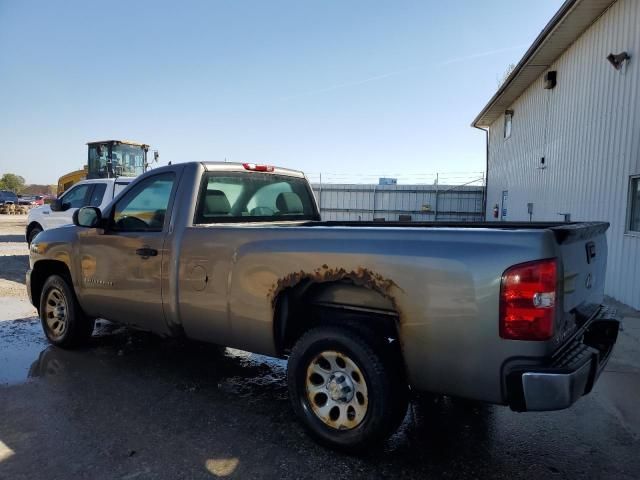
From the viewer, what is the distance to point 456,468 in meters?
2.87

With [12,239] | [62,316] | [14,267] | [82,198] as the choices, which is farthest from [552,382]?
[12,239]

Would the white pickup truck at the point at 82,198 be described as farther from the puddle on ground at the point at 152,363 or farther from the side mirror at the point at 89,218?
the side mirror at the point at 89,218

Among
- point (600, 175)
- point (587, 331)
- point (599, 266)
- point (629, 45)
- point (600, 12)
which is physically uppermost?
point (600, 12)

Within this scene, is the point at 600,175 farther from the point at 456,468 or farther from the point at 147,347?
the point at 147,347

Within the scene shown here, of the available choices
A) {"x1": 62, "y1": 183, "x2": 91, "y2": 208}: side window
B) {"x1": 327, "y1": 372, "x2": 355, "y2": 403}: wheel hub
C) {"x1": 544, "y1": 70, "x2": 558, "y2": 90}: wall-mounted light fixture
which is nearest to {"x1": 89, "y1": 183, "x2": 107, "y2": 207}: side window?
{"x1": 62, "y1": 183, "x2": 91, "y2": 208}: side window

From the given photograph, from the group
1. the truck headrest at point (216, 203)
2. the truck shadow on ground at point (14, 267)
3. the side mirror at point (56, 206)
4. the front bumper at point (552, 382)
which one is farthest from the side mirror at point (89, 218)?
the side mirror at point (56, 206)

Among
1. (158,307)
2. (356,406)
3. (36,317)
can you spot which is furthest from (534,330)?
(36,317)

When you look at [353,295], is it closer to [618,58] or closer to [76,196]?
[618,58]

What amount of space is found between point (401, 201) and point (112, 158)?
1194cm

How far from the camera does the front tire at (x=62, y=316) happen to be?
194 inches

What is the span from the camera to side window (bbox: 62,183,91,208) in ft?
36.7

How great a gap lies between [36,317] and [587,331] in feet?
22.5

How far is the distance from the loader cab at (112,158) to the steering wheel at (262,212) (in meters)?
14.9

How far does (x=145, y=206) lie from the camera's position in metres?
4.30
